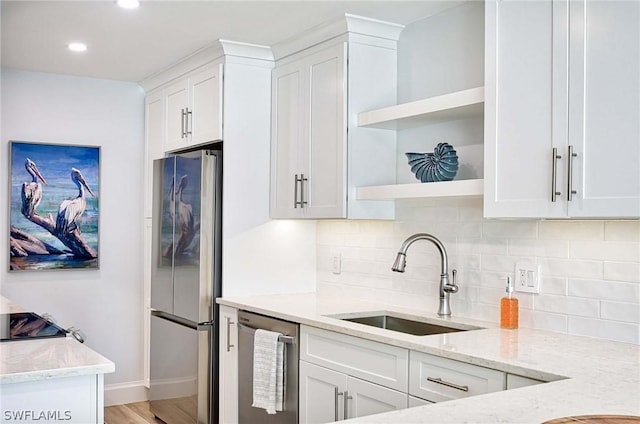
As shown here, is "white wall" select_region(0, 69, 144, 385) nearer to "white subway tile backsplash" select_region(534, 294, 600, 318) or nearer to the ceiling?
the ceiling

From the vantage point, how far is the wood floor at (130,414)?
15.2ft

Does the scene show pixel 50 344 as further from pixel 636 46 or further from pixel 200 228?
pixel 636 46

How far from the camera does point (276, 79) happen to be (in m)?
4.10

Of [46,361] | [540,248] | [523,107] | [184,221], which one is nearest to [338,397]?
[540,248]

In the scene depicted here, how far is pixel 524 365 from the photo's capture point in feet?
7.09

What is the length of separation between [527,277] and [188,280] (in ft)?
6.58

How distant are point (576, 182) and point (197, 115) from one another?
260 cm

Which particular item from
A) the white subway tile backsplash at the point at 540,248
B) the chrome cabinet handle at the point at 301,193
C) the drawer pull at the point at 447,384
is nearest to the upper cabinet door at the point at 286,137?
the chrome cabinet handle at the point at 301,193

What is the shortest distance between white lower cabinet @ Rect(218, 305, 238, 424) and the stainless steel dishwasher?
0.18 feet

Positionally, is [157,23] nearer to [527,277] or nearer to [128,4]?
[128,4]

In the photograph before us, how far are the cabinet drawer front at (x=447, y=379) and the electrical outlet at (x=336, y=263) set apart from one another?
5.06ft

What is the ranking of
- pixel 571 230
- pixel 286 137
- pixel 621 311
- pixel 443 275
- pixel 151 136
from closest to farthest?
pixel 621 311
pixel 571 230
pixel 443 275
pixel 286 137
pixel 151 136

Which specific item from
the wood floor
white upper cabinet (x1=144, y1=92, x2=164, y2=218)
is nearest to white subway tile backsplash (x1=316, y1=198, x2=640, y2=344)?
white upper cabinet (x1=144, y1=92, x2=164, y2=218)

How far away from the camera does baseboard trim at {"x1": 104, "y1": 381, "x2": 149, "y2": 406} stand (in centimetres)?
501
